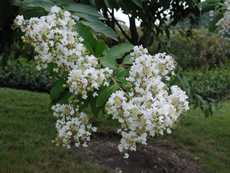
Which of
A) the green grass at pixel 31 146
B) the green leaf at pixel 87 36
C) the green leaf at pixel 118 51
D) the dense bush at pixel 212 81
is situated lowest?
the green grass at pixel 31 146

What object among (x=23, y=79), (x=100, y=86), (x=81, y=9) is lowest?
(x=23, y=79)

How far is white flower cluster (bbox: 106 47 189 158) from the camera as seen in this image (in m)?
1.29

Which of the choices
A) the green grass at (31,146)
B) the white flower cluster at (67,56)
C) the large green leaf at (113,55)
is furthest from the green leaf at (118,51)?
the green grass at (31,146)

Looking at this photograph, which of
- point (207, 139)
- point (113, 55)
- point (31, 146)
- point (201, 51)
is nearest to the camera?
point (113, 55)

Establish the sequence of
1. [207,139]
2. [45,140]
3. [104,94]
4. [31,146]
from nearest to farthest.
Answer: [104,94] → [31,146] → [45,140] → [207,139]

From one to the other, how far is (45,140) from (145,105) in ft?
11.3

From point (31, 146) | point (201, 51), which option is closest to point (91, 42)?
point (31, 146)

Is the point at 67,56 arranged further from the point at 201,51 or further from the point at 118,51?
the point at 201,51

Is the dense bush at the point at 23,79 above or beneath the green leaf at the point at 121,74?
beneath

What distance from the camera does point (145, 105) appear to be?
1305 mm

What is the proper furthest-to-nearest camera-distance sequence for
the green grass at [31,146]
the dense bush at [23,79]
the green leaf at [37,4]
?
the dense bush at [23,79] < the green grass at [31,146] < the green leaf at [37,4]

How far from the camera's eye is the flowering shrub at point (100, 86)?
131cm

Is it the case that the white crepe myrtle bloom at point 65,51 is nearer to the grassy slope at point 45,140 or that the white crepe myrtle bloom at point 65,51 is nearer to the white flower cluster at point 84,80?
the white flower cluster at point 84,80

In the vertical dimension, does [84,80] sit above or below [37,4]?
below
